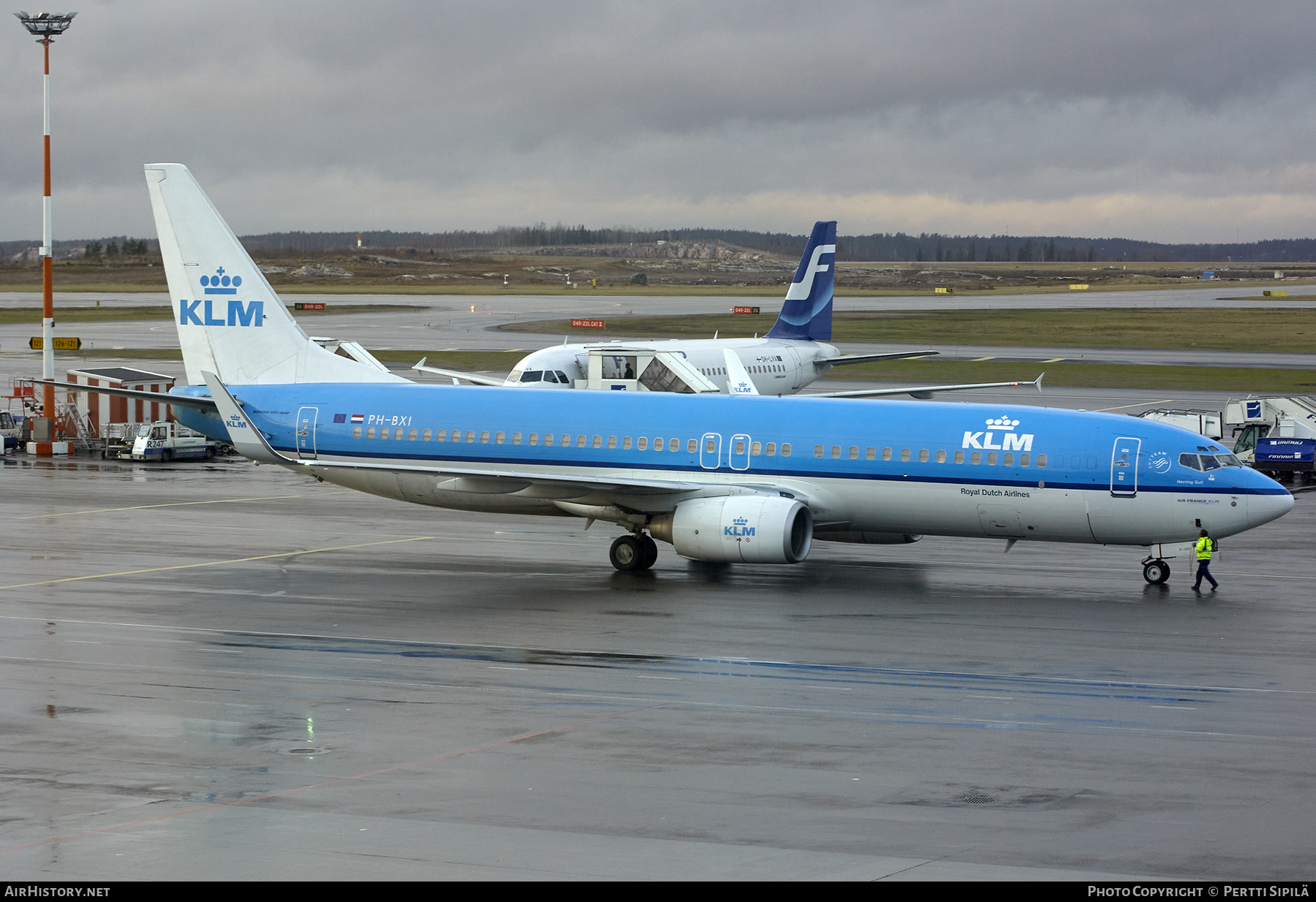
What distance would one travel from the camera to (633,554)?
33.8 m

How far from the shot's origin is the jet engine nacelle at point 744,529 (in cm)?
3119

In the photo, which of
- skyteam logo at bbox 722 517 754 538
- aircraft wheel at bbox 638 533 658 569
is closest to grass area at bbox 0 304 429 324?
aircraft wheel at bbox 638 533 658 569

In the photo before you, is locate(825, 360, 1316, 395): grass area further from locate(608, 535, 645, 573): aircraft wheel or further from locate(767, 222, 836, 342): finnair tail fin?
locate(608, 535, 645, 573): aircraft wheel

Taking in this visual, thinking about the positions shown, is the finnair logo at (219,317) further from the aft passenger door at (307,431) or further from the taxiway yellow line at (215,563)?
the taxiway yellow line at (215,563)

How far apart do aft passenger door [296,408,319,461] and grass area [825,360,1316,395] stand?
49288 millimetres

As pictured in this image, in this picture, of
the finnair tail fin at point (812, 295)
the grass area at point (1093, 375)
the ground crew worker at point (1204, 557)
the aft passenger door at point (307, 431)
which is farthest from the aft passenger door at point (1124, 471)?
the grass area at point (1093, 375)

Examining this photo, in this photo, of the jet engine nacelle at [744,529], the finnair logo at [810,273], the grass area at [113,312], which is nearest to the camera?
the jet engine nacelle at [744,529]

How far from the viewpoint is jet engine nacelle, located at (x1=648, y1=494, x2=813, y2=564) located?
Result: 3119 cm

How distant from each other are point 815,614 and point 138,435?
1409 inches

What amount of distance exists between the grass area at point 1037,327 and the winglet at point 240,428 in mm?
73749

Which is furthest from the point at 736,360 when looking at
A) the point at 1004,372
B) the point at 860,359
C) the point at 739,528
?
the point at 1004,372

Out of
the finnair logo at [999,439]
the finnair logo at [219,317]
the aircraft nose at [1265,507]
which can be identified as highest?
the finnair logo at [219,317]
